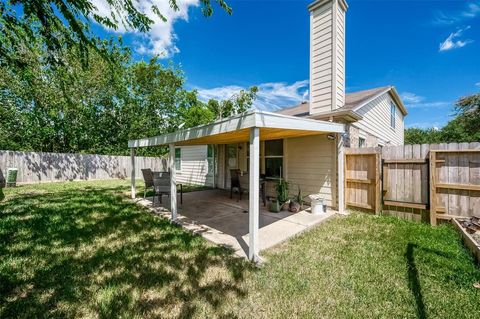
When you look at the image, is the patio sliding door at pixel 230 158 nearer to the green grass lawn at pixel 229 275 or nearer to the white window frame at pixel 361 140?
the white window frame at pixel 361 140

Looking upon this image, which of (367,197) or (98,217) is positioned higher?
(367,197)

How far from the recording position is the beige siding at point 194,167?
12.0 meters

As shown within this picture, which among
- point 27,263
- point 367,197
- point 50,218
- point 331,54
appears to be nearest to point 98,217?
point 50,218

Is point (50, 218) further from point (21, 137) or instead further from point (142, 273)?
point (21, 137)

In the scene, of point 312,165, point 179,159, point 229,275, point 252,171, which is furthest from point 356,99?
point 179,159

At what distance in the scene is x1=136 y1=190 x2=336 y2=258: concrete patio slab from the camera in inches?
161

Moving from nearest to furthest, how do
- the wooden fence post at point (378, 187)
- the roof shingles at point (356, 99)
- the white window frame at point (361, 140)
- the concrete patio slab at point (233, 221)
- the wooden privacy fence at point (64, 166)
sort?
the concrete patio slab at point (233, 221)
the wooden fence post at point (378, 187)
the roof shingles at point (356, 99)
the white window frame at point (361, 140)
the wooden privacy fence at point (64, 166)

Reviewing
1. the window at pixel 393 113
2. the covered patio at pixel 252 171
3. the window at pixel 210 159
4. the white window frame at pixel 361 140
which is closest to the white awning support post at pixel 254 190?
the covered patio at pixel 252 171

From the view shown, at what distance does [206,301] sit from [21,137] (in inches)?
705

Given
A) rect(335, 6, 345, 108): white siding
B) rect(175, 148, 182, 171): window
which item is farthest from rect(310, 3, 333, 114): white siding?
rect(175, 148, 182, 171): window

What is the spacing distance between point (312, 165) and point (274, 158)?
1.53m

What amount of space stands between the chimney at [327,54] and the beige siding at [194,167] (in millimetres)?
6974

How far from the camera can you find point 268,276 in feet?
9.39

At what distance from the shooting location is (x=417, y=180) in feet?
16.4
